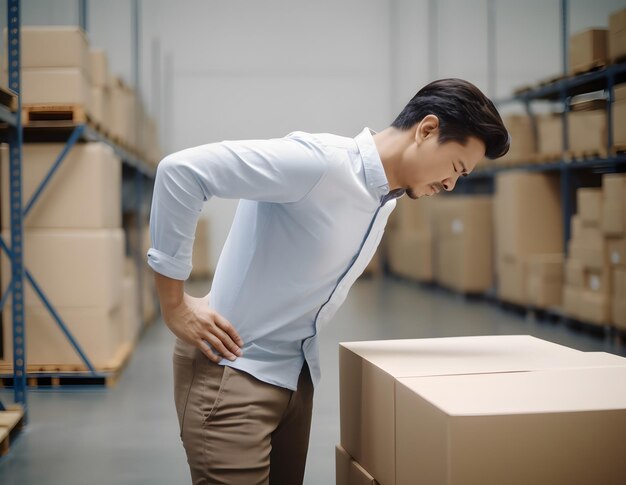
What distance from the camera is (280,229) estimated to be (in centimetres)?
181

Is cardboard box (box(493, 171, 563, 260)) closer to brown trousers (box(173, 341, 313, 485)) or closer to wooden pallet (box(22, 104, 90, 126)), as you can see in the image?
wooden pallet (box(22, 104, 90, 126))

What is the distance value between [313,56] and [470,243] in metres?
5.36

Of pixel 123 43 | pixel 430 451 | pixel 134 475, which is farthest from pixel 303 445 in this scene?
pixel 123 43

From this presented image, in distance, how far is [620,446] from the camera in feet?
4.86

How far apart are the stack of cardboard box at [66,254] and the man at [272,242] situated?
10.5 feet

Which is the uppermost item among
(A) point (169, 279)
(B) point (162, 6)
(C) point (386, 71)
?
(B) point (162, 6)

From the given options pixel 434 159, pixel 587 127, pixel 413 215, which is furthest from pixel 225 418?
pixel 413 215

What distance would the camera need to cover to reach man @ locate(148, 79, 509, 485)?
1665 mm

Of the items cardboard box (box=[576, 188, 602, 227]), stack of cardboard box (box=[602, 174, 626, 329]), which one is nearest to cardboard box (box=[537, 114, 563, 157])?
cardboard box (box=[576, 188, 602, 227])

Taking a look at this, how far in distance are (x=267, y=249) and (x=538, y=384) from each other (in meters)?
0.74

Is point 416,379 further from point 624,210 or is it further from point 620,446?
point 624,210

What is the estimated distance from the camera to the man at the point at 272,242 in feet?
5.46

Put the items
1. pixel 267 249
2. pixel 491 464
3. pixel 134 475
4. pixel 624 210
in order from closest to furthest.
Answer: pixel 491 464 → pixel 267 249 → pixel 134 475 → pixel 624 210

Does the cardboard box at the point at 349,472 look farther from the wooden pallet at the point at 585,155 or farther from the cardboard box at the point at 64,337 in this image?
the wooden pallet at the point at 585,155
